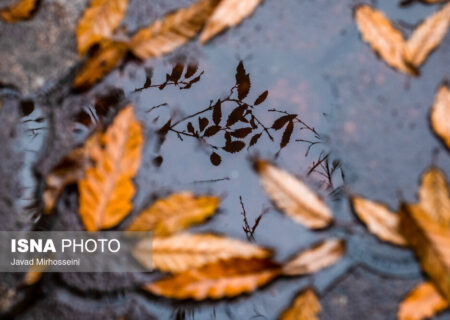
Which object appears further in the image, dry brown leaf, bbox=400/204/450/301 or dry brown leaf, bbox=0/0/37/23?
dry brown leaf, bbox=0/0/37/23

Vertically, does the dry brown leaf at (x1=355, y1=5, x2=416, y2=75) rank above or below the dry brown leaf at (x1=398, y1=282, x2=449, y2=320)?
above

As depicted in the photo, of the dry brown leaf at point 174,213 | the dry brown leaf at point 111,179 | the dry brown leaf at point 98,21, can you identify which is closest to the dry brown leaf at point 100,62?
the dry brown leaf at point 98,21

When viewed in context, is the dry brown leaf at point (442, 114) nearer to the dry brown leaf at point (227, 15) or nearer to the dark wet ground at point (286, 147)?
the dark wet ground at point (286, 147)

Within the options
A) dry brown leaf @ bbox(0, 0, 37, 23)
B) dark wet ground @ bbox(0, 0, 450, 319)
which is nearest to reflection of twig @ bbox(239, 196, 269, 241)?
dark wet ground @ bbox(0, 0, 450, 319)

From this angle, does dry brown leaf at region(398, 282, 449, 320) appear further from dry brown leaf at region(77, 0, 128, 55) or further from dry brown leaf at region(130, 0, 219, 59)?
dry brown leaf at region(77, 0, 128, 55)

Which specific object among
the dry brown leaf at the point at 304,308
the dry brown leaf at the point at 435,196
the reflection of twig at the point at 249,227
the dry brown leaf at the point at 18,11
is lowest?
the dry brown leaf at the point at 304,308

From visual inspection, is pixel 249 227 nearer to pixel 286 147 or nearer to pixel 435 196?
pixel 286 147
